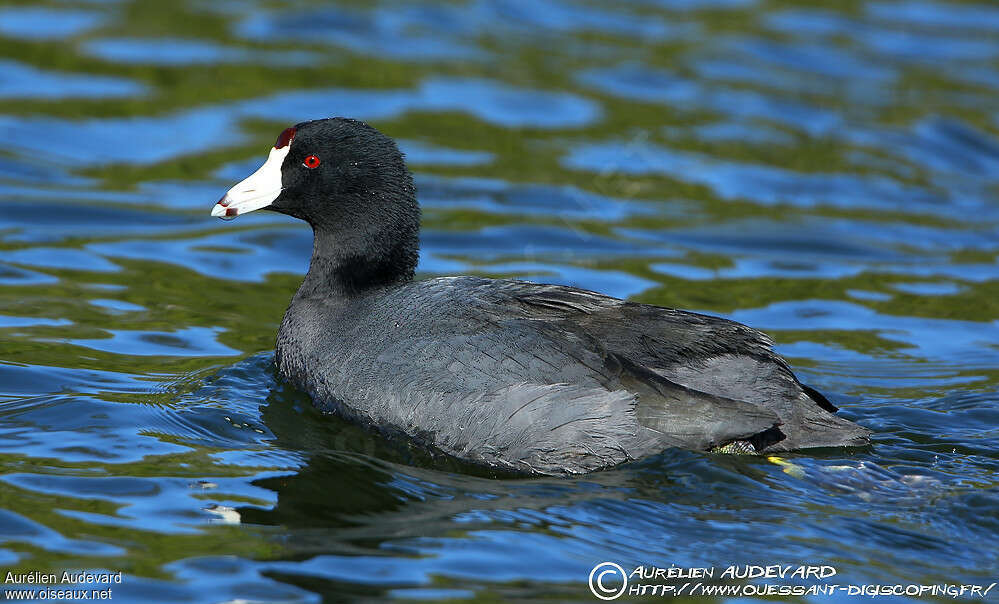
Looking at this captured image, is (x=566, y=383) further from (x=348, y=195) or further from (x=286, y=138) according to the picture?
(x=286, y=138)

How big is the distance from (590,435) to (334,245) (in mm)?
1802

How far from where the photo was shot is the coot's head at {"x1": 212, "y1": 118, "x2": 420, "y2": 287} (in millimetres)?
6188

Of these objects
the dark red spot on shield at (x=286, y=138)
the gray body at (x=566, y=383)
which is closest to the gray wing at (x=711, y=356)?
the gray body at (x=566, y=383)

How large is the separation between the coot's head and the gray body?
0.58 metres

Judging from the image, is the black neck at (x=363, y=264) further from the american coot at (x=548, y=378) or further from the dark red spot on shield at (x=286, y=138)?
the dark red spot on shield at (x=286, y=138)

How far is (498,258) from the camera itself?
869cm

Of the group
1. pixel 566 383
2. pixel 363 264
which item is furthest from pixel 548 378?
pixel 363 264

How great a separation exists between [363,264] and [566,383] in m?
1.46

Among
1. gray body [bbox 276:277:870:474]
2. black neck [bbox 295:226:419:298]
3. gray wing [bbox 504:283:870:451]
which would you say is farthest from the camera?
black neck [bbox 295:226:419:298]

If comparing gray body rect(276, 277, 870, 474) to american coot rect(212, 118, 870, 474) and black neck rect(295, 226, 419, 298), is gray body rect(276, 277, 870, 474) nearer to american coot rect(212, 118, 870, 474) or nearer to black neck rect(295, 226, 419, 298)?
american coot rect(212, 118, 870, 474)

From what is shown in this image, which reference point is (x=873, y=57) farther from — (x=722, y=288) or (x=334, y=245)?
(x=334, y=245)

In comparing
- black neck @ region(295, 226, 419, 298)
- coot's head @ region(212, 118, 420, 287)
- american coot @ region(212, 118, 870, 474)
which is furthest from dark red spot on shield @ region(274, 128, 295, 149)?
american coot @ region(212, 118, 870, 474)

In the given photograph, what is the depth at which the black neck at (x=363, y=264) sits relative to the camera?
Result: 618cm

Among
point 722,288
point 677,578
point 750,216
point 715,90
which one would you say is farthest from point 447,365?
point 715,90
